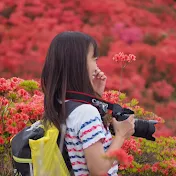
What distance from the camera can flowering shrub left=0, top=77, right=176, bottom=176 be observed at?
2.36m

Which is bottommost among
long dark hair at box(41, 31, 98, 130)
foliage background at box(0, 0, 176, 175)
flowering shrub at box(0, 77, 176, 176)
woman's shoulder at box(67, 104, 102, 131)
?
foliage background at box(0, 0, 176, 175)

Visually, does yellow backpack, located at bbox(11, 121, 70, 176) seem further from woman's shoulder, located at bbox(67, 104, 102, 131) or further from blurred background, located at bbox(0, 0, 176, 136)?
blurred background, located at bbox(0, 0, 176, 136)

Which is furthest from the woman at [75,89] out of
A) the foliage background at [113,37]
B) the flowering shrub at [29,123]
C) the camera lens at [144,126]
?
the foliage background at [113,37]

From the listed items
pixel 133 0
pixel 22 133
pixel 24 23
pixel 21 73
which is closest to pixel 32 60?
pixel 21 73

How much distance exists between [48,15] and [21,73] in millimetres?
1254

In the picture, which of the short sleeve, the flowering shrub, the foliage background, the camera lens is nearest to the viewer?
the short sleeve

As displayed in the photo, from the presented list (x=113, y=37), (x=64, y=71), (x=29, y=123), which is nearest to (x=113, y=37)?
(x=113, y=37)

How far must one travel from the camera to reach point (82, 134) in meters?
1.57

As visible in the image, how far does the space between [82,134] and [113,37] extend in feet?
13.9

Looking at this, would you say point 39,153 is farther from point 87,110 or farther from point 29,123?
point 29,123

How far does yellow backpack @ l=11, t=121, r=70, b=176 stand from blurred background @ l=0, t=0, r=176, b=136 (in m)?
2.55

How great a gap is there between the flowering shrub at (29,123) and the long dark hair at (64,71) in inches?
24.4

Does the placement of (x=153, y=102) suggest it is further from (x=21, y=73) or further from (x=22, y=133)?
(x=22, y=133)

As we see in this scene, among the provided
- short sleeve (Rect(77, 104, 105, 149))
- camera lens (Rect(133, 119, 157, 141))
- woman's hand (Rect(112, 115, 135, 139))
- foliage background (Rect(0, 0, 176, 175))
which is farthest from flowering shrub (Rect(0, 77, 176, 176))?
foliage background (Rect(0, 0, 176, 175))
